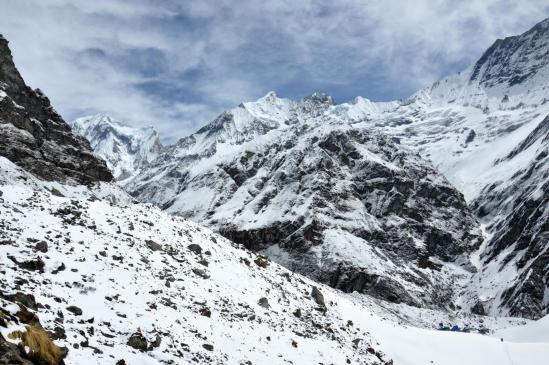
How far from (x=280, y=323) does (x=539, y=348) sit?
84.9ft

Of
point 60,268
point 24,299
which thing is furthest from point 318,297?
point 24,299

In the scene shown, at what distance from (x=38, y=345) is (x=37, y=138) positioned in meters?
178

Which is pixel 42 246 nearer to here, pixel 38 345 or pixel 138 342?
pixel 138 342

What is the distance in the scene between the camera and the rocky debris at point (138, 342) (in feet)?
73.6

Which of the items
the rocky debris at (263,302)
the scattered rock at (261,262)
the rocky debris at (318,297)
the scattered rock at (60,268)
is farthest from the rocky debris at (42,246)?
the rocky debris at (318,297)

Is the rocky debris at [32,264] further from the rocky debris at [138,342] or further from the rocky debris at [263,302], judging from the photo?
the rocky debris at [263,302]

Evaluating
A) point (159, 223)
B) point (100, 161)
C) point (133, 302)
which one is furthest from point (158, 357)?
point (100, 161)

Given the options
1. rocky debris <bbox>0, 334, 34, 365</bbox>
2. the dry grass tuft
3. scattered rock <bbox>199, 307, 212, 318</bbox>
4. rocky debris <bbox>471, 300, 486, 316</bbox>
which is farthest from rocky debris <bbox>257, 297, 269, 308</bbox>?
rocky debris <bbox>471, 300, 486, 316</bbox>

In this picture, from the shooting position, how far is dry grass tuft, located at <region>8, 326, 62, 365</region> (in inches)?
651

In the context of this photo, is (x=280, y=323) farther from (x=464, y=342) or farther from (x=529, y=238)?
(x=529, y=238)

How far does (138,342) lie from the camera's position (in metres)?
22.6

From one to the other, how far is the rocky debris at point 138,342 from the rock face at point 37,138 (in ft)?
495

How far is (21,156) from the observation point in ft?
529

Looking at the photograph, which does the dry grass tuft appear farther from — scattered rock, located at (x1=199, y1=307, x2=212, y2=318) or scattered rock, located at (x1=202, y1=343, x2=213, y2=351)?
scattered rock, located at (x1=199, y1=307, x2=212, y2=318)
